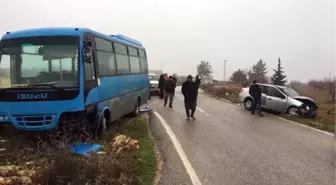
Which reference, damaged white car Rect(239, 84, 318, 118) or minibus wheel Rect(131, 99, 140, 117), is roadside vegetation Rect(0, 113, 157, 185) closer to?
minibus wheel Rect(131, 99, 140, 117)

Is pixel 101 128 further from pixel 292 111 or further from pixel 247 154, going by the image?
pixel 292 111

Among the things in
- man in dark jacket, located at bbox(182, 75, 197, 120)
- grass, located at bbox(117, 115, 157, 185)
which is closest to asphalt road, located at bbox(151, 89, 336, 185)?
grass, located at bbox(117, 115, 157, 185)

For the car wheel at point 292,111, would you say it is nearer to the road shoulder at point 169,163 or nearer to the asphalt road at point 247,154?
the asphalt road at point 247,154

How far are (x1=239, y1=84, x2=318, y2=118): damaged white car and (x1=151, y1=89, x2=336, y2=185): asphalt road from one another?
5.02 metres

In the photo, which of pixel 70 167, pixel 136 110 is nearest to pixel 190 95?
pixel 136 110

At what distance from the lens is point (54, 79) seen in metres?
8.63

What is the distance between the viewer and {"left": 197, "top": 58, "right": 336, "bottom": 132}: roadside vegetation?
17.5 metres

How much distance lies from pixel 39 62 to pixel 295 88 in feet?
182

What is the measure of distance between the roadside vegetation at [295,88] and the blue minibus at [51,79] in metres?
8.53

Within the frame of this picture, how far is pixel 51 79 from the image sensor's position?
862 centimetres

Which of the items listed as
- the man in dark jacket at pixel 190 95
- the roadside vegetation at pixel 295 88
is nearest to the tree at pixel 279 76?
the roadside vegetation at pixel 295 88

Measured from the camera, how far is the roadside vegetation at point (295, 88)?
17.5 metres

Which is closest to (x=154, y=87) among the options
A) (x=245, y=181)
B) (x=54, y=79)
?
(x=54, y=79)

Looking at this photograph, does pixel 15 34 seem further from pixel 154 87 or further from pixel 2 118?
pixel 154 87
